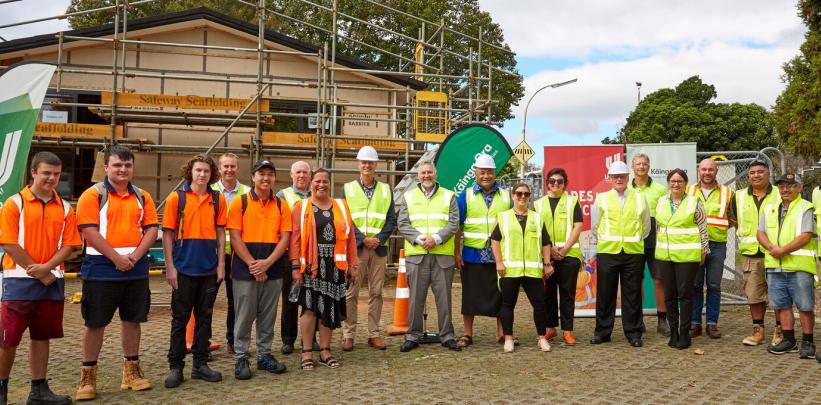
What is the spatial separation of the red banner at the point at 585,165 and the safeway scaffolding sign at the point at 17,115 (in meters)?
5.84

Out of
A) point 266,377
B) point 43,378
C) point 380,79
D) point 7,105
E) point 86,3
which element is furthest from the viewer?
point 86,3

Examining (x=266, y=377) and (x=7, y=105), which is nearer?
(x=266, y=377)

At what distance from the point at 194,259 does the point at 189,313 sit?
0.47 meters

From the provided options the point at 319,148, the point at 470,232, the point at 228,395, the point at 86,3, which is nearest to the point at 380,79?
the point at 319,148

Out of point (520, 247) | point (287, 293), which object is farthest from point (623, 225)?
point (287, 293)

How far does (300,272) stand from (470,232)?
197cm

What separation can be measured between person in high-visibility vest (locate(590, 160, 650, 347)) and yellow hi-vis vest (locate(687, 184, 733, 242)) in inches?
33.3

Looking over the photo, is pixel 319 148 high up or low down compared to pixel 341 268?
up

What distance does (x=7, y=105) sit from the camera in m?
5.88

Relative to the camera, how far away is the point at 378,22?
29047mm

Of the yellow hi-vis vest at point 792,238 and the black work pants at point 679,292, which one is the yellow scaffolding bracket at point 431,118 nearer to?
the black work pants at point 679,292

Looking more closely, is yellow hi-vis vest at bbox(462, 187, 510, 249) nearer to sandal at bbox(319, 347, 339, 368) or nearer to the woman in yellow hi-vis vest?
the woman in yellow hi-vis vest

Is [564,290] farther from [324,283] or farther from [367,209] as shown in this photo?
[324,283]

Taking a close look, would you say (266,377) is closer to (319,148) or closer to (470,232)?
(470,232)
